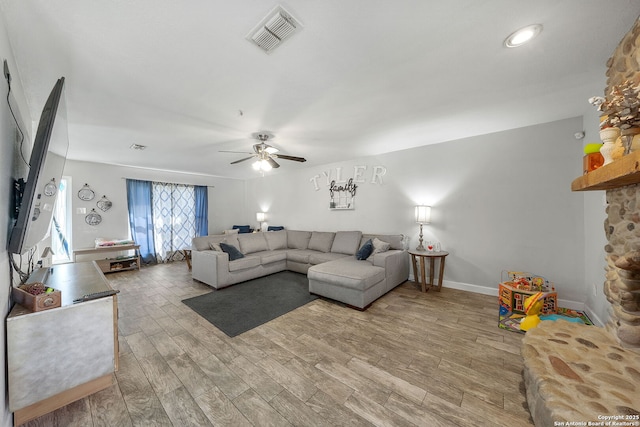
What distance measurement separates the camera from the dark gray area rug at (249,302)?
263cm

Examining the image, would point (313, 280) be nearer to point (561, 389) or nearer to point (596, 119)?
point (561, 389)

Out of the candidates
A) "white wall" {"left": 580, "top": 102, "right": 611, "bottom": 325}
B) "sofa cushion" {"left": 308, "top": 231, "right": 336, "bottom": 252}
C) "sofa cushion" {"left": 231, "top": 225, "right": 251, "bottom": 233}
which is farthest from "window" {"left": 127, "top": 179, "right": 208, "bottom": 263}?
"white wall" {"left": 580, "top": 102, "right": 611, "bottom": 325}

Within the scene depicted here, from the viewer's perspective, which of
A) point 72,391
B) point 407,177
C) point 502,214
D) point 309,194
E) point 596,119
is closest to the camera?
point 72,391

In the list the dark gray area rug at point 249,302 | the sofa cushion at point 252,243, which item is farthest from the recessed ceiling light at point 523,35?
the sofa cushion at point 252,243

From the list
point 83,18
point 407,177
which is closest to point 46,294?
point 83,18

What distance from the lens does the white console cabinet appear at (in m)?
1.32

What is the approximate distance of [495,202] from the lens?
3322 millimetres

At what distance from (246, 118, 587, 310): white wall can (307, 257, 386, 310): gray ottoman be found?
1.39 meters

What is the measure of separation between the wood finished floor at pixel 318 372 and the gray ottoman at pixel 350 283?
0.19m

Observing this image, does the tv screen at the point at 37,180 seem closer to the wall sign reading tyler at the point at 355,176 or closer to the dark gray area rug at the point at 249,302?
the dark gray area rug at the point at 249,302

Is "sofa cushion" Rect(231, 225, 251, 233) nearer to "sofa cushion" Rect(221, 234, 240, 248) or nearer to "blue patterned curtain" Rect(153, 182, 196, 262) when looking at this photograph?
"blue patterned curtain" Rect(153, 182, 196, 262)

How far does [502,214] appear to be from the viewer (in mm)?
3273

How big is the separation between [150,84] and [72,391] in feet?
8.02

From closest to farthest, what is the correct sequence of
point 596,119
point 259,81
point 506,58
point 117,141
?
1. point 506,58
2. point 259,81
3. point 596,119
4. point 117,141
